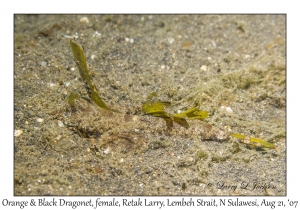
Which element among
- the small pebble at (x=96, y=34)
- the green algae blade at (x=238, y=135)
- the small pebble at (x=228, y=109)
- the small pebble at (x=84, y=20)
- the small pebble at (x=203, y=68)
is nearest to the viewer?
the green algae blade at (x=238, y=135)

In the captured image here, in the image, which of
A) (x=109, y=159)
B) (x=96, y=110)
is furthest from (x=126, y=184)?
(x=96, y=110)

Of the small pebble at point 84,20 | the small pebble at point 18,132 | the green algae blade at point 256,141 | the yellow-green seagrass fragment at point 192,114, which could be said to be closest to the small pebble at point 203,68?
the yellow-green seagrass fragment at point 192,114

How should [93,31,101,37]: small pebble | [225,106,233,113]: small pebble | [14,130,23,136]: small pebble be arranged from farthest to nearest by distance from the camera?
[93,31,101,37]: small pebble, [225,106,233,113]: small pebble, [14,130,23,136]: small pebble

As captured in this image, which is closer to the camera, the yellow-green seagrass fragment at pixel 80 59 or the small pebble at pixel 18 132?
the small pebble at pixel 18 132

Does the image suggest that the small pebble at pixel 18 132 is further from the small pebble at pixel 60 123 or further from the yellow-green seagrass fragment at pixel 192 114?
the yellow-green seagrass fragment at pixel 192 114

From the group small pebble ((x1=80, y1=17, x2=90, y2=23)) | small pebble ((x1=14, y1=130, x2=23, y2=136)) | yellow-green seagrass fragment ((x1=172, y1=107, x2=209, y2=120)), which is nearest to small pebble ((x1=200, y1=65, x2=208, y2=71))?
yellow-green seagrass fragment ((x1=172, y1=107, x2=209, y2=120))

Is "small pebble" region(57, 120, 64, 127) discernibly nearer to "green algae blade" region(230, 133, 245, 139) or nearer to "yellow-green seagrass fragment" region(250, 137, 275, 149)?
"green algae blade" region(230, 133, 245, 139)

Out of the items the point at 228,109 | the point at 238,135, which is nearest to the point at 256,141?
the point at 238,135

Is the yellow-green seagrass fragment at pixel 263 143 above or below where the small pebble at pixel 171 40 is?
below

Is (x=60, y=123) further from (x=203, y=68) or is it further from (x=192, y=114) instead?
(x=203, y=68)
